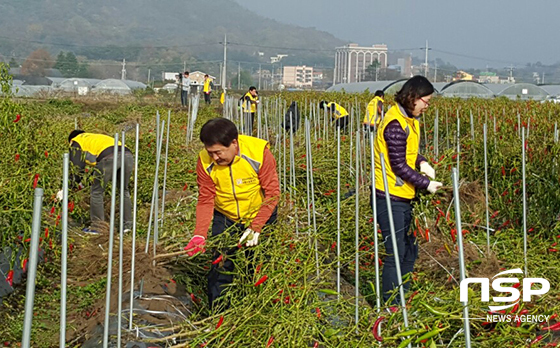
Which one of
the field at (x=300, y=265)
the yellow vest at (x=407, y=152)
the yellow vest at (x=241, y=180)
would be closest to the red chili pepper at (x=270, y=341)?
the field at (x=300, y=265)

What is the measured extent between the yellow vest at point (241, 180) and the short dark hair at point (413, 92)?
735 millimetres

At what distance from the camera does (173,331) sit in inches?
128

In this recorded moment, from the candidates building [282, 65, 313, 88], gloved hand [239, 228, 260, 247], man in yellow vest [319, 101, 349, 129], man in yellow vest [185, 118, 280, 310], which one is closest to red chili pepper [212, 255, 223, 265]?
man in yellow vest [185, 118, 280, 310]

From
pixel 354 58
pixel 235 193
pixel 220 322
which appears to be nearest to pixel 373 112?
pixel 235 193

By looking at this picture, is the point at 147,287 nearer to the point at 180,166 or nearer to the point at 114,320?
the point at 114,320

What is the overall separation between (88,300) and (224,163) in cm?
146

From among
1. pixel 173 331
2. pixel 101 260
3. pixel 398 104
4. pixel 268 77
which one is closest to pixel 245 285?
pixel 173 331

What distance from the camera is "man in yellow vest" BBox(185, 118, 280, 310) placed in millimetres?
3318

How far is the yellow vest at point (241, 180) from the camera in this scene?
334cm

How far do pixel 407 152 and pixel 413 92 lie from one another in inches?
11.8

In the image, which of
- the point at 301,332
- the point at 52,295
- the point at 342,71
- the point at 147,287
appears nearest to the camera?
the point at 301,332

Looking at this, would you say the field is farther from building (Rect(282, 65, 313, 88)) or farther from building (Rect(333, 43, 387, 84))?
building (Rect(282, 65, 313, 88))

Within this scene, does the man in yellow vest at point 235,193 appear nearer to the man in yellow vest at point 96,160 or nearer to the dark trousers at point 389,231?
the dark trousers at point 389,231

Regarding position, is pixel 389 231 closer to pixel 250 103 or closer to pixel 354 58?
pixel 250 103
